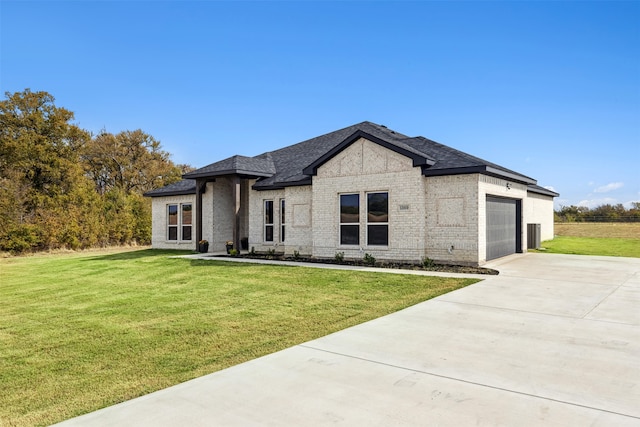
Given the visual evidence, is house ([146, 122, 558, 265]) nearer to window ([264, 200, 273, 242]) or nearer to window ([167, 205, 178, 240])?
window ([264, 200, 273, 242])

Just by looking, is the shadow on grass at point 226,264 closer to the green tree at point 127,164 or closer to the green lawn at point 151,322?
the green lawn at point 151,322

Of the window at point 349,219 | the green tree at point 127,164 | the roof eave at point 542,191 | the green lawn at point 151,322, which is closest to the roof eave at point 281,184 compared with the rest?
the window at point 349,219

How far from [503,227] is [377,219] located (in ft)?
17.4

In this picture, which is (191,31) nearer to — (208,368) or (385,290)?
(385,290)

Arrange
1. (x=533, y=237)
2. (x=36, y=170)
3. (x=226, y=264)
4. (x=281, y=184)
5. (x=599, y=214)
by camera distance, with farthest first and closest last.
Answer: (x=599, y=214), (x=36, y=170), (x=533, y=237), (x=281, y=184), (x=226, y=264)

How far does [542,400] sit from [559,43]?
620 inches

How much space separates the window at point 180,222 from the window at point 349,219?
9.81m

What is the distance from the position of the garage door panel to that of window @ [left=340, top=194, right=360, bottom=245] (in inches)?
184

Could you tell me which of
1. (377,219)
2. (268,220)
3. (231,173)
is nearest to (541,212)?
(377,219)

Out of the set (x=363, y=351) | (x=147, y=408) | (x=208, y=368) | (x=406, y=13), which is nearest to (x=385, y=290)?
(x=363, y=351)

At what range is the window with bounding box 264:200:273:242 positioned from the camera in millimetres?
18109

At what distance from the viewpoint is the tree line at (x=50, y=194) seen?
21.8 meters

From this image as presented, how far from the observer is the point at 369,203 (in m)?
14.3

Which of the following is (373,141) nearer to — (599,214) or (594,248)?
(594,248)
